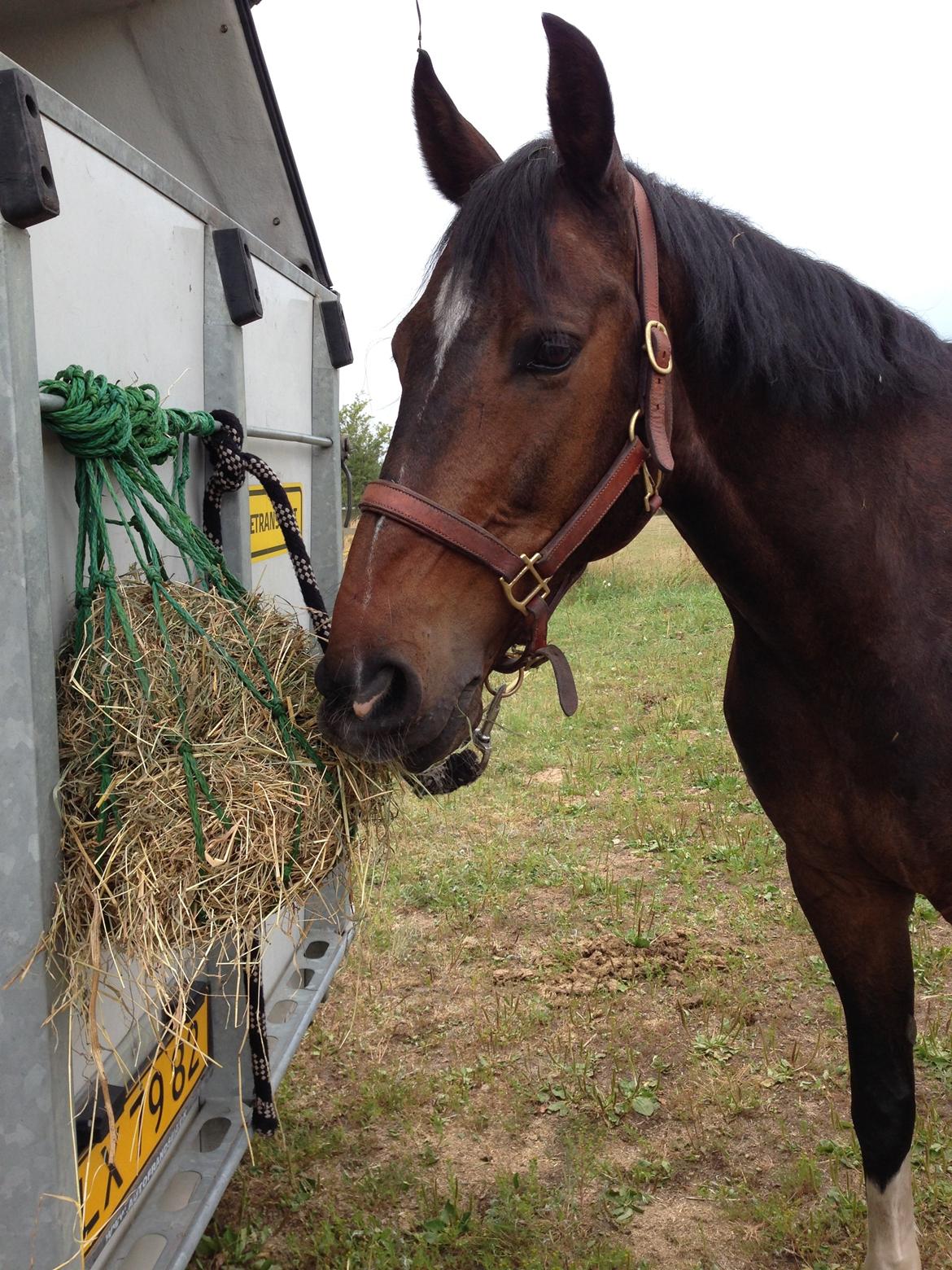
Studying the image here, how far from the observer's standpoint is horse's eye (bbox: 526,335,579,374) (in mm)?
1450

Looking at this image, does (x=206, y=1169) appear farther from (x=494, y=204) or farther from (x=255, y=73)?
(x=255, y=73)

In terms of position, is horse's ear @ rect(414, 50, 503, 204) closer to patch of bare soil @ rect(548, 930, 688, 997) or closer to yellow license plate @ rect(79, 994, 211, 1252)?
yellow license plate @ rect(79, 994, 211, 1252)

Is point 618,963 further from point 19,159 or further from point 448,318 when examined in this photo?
point 19,159

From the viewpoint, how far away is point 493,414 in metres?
1.44

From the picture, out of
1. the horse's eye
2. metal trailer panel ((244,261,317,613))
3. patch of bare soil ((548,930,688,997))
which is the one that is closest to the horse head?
the horse's eye

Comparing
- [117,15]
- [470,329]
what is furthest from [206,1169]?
[117,15]

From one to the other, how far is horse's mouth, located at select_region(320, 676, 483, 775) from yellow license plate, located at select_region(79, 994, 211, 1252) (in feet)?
1.50

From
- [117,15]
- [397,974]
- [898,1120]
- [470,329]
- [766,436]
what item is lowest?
[397,974]

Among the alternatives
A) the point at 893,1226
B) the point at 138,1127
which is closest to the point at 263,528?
the point at 138,1127

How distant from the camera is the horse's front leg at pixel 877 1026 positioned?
81.7 inches

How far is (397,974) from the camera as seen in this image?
11.1ft

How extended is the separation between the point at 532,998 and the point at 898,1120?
1.32 m

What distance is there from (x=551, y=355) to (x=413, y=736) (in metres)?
0.63

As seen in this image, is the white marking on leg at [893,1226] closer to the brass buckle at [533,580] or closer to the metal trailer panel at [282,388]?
the brass buckle at [533,580]
